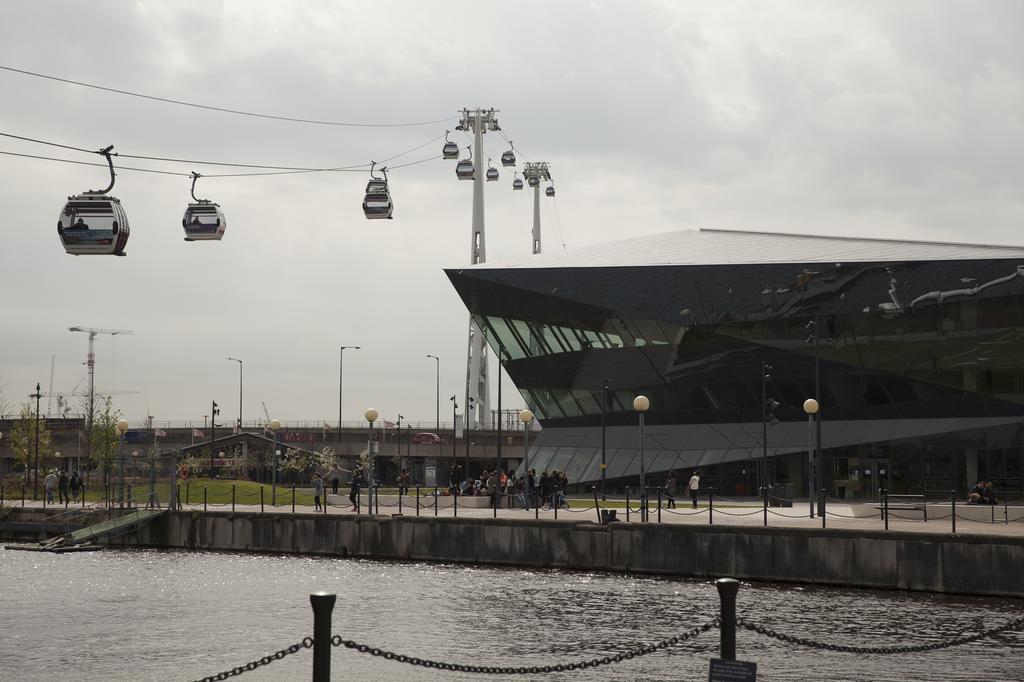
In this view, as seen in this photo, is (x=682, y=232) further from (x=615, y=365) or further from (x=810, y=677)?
(x=810, y=677)

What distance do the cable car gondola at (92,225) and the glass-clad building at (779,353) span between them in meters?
28.8

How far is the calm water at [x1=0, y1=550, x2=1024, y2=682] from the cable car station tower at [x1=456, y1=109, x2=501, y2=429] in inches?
1992

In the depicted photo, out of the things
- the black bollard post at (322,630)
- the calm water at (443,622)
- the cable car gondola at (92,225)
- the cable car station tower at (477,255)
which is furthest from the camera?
the cable car station tower at (477,255)

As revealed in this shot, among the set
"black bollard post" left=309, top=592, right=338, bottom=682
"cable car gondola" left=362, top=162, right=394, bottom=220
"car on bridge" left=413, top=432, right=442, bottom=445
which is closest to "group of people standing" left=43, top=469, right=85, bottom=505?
"cable car gondola" left=362, top=162, right=394, bottom=220

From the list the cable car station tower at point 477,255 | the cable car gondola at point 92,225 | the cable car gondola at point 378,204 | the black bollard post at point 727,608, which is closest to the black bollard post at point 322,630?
the black bollard post at point 727,608

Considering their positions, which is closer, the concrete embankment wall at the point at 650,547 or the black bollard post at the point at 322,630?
the black bollard post at the point at 322,630

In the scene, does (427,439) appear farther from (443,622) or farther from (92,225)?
(92,225)

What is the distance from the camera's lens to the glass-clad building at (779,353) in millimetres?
54250

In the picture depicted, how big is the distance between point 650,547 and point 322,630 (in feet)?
93.3

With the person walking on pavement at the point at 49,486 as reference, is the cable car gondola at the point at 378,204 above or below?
above

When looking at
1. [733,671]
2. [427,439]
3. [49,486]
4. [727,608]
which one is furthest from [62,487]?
[727,608]

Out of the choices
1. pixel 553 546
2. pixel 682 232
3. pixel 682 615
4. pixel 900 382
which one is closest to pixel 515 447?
pixel 682 232

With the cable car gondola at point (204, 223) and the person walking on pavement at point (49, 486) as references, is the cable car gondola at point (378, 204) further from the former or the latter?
the person walking on pavement at point (49, 486)

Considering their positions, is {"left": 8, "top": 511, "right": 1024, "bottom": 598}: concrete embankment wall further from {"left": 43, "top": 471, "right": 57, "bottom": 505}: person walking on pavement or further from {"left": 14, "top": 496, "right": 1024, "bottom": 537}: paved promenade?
{"left": 43, "top": 471, "right": 57, "bottom": 505}: person walking on pavement
